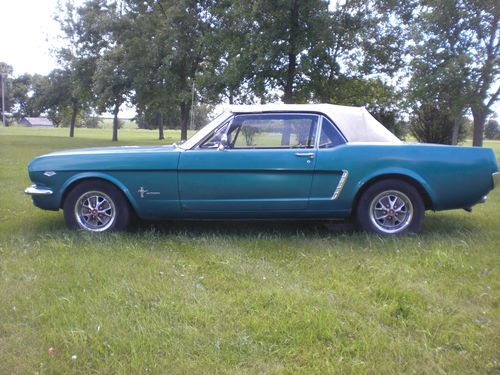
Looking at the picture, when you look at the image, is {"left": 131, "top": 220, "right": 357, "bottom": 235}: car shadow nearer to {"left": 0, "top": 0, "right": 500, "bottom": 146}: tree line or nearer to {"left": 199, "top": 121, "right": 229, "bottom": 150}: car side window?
{"left": 199, "top": 121, "right": 229, "bottom": 150}: car side window

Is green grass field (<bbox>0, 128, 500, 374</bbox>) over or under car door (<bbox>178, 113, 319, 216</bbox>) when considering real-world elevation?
under

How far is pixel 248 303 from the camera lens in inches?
122

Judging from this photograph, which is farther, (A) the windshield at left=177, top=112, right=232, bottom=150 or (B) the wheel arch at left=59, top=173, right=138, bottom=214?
(A) the windshield at left=177, top=112, right=232, bottom=150

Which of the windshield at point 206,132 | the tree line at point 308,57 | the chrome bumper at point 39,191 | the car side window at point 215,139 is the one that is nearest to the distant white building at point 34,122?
the tree line at point 308,57

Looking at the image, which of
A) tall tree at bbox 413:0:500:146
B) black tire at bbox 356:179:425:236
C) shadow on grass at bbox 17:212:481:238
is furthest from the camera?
tall tree at bbox 413:0:500:146

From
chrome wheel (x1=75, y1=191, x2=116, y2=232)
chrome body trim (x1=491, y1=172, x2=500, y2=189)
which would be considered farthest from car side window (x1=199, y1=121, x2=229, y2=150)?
chrome body trim (x1=491, y1=172, x2=500, y2=189)

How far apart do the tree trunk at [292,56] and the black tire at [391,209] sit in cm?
1246

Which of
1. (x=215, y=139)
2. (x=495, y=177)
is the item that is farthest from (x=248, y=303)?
(x=495, y=177)

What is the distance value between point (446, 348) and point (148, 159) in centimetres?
331

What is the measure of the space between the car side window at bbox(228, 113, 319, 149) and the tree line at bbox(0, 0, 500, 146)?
9.77 metres

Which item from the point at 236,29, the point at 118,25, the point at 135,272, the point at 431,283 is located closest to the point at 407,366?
the point at 431,283

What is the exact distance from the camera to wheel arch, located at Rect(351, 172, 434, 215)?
4.71 m

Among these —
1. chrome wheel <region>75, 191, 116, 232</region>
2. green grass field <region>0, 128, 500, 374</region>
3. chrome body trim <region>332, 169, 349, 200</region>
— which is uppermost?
chrome body trim <region>332, 169, 349, 200</region>

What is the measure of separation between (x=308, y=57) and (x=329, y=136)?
41.7ft
